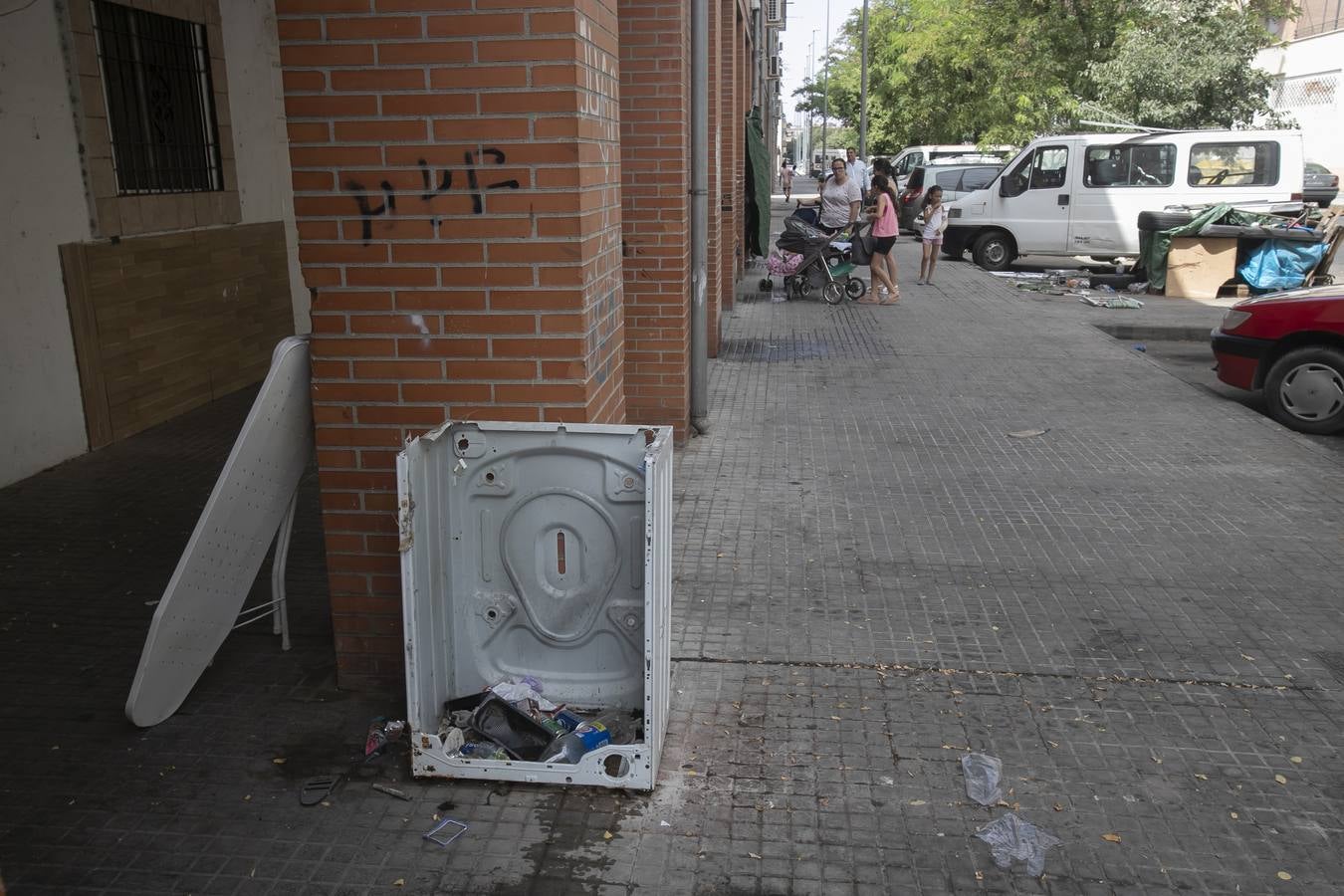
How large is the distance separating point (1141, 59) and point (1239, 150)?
659 centimetres

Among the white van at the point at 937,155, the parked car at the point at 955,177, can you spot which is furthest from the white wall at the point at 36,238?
the white van at the point at 937,155

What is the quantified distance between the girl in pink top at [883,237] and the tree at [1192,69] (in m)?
11.1

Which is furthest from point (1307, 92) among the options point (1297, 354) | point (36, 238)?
point (36, 238)

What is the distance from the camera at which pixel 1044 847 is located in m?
3.24

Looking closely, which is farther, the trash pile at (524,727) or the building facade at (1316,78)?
the building facade at (1316,78)

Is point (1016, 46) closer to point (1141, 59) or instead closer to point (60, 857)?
point (1141, 59)

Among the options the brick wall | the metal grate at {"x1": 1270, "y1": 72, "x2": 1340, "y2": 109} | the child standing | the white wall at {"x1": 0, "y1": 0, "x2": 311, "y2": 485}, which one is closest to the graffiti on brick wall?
the white wall at {"x1": 0, "y1": 0, "x2": 311, "y2": 485}

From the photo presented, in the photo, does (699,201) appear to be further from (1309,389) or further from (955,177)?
(955,177)

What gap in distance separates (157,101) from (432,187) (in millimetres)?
6000

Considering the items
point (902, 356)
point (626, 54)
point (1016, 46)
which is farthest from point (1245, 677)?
point (1016, 46)

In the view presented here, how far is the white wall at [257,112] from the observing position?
9.46 m

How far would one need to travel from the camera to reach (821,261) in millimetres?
14984

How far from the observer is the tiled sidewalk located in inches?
125

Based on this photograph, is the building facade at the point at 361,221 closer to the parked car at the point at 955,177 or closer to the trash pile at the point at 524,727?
the trash pile at the point at 524,727
